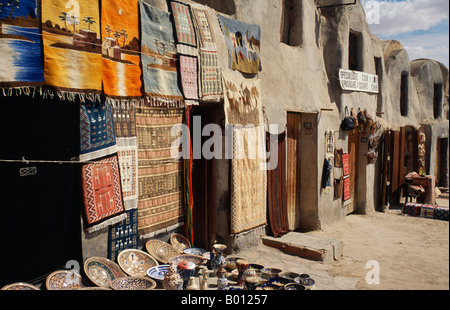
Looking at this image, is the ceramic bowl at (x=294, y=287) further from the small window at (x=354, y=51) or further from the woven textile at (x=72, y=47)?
the small window at (x=354, y=51)

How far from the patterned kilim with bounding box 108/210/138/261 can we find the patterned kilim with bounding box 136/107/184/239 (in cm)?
13

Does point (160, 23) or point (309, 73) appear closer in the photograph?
point (160, 23)

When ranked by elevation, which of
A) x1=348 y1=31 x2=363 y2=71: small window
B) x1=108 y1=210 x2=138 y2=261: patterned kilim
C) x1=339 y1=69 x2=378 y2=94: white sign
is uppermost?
x1=348 y1=31 x2=363 y2=71: small window

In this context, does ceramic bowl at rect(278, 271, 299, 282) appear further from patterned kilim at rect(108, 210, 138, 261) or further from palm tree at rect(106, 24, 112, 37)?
palm tree at rect(106, 24, 112, 37)

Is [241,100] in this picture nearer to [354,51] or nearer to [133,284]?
[133,284]

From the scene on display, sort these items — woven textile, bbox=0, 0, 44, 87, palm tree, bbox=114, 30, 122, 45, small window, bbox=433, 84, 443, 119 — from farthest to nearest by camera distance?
small window, bbox=433, 84, 443, 119, palm tree, bbox=114, 30, 122, 45, woven textile, bbox=0, 0, 44, 87

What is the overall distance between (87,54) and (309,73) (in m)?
5.41

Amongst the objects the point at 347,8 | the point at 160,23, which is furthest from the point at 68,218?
Result: the point at 347,8

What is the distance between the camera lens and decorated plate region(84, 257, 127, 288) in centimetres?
396

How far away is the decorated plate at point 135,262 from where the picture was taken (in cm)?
→ 438

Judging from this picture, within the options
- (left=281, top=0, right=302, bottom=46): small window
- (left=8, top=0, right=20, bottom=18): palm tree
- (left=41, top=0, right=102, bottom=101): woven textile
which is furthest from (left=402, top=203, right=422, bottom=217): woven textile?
(left=8, top=0, right=20, bottom=18): palm tree

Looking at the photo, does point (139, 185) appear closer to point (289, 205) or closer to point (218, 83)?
point (218, 83)

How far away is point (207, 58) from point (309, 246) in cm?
334

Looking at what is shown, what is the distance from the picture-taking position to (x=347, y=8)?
9320mm
